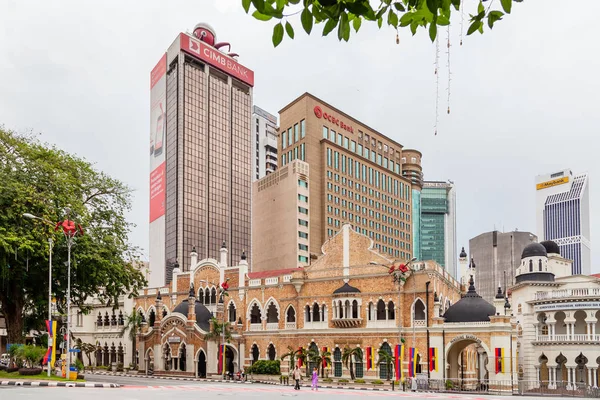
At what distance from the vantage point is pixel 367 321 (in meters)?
48.0

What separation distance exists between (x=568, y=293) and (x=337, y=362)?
18.1m

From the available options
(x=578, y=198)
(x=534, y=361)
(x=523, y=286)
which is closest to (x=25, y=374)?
(x=534, y=361)

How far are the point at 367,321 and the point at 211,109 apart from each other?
83.0 metres

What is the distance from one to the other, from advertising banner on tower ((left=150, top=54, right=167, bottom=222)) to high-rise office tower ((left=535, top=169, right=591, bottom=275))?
11216 cm

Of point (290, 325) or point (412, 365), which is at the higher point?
point (290, 325)

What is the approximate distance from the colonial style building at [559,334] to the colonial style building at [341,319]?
13.8 ft

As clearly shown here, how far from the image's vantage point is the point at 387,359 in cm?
4428

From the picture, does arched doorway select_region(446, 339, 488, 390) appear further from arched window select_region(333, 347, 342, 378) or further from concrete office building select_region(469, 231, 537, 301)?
concrete office building select_region(469, 231, 537, 301)

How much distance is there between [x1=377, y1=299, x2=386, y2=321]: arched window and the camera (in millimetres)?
47688

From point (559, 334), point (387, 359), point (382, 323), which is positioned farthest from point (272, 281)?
point (559, 334)

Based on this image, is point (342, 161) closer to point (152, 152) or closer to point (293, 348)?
point (152, 152)

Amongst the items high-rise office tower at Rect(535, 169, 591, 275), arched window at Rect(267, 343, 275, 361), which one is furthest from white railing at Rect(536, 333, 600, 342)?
high-rise office tower at Rect(535, 169, 591, 275)

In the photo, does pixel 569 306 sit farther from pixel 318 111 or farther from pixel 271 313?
pixel 318 111

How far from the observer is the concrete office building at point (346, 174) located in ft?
357
